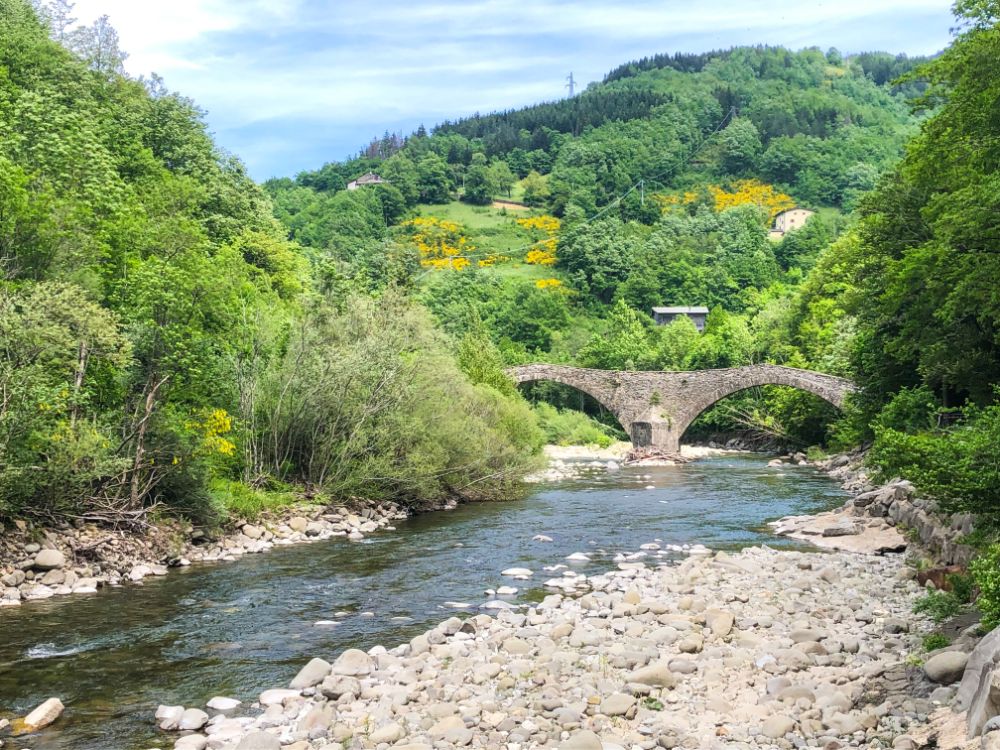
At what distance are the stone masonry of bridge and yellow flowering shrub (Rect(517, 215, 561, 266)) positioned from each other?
50.1 metres

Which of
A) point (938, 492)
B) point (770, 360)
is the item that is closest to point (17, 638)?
point (938, 492)

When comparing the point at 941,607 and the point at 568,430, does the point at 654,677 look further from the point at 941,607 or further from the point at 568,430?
the point at 568,430

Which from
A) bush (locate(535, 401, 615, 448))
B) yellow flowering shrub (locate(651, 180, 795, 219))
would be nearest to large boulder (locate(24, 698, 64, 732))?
bush (locate(535, 401, 615, 448))

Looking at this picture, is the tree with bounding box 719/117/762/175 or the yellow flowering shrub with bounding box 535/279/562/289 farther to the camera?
the tree with bounding box 719/117/762/175

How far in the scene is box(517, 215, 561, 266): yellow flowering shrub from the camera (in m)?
101

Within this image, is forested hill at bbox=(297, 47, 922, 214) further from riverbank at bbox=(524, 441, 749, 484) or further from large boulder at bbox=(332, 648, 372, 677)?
large boulder at bbox=(332, 648, 372, 677)

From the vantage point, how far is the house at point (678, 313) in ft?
290

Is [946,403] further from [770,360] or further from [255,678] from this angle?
[770,360]

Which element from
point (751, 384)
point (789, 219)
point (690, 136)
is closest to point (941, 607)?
point (751, 384)

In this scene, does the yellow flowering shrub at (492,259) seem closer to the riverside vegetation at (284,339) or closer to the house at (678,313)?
the house at (678,313)

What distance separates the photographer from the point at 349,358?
1010 inches

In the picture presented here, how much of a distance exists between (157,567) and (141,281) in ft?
19.1

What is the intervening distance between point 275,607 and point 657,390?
3805cm

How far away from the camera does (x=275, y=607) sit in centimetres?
1560
